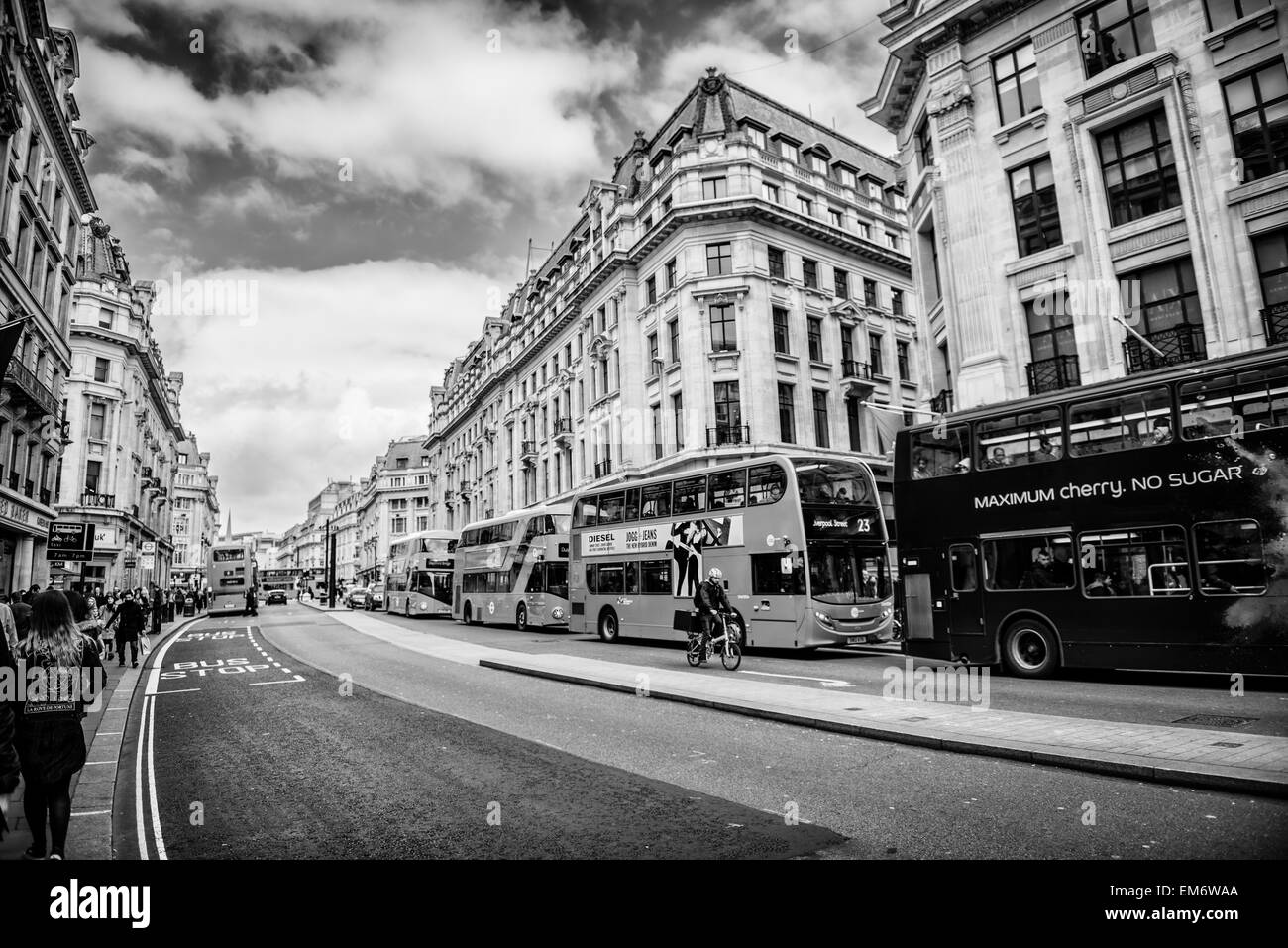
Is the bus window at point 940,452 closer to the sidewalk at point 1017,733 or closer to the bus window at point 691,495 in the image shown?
the sidewalk at point 1017,733

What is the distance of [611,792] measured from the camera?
6.10 metres

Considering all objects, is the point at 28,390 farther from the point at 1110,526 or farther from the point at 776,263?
the point at 1110,526

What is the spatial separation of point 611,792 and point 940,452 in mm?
10255

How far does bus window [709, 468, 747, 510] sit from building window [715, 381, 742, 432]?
16.0m

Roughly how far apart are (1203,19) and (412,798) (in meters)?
24.0

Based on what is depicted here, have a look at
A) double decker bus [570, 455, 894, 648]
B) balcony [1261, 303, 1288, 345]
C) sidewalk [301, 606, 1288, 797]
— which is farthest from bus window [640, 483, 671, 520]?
balcony [1261, 303, 1288, 345]

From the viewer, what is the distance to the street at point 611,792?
15.6ft

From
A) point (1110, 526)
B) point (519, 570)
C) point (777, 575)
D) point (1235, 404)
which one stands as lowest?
point (777, 575)

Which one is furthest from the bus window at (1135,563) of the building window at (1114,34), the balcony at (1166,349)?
the building window at (1114,34)

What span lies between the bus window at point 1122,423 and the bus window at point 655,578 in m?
11.3

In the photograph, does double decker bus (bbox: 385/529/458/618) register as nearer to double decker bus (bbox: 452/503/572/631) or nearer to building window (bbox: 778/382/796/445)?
double decker bus (bbox: 452/503/572/631)

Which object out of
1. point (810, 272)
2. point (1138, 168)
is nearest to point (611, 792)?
point (1138, 168)

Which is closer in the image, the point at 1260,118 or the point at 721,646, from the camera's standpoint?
the point at 721,646
